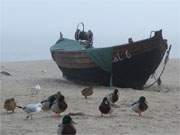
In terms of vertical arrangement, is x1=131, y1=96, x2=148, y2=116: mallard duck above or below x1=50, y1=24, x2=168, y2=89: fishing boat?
above

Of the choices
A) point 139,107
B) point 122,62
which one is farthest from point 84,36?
point 139,107

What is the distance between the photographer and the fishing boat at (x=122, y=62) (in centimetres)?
2062

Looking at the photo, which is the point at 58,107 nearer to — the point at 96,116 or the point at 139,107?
the point at 96,116

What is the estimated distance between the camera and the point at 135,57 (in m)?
20.7

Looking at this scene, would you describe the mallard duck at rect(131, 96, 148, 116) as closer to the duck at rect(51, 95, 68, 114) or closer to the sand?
the sand

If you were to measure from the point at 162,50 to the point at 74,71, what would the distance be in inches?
138

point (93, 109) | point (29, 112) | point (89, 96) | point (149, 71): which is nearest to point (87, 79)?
point (149, 71)

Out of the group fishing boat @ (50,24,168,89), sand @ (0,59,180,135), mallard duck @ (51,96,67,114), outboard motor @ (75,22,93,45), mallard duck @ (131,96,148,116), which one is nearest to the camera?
sand @ (0,59,180,135)

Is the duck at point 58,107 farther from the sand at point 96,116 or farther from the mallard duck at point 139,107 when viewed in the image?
the mallard duck at point 139,107

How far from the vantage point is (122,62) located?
68.0 ft

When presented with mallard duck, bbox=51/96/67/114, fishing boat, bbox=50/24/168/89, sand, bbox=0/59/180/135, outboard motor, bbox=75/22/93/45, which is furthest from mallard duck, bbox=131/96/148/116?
outboard motor, bbox=75/22/93/45

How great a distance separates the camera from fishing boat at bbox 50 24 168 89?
20625mm

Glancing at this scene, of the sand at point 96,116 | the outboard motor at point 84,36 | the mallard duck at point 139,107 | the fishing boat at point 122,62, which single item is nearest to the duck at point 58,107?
the sand at point 96,116

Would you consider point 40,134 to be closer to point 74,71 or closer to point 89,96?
point 89,96
